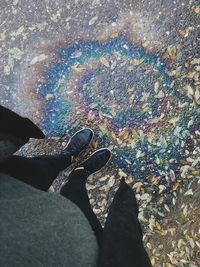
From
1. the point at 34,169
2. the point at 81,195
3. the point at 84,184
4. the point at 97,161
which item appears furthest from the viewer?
the point at 97,161

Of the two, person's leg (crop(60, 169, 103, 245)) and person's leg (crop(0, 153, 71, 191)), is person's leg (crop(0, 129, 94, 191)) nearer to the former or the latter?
person's leg (crop(0, 153, 71, 191))

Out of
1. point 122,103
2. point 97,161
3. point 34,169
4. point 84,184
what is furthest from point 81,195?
point 122,103

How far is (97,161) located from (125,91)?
24.1 inches

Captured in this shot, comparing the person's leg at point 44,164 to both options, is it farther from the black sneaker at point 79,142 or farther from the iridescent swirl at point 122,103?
the iridescent swirl at point 122,103

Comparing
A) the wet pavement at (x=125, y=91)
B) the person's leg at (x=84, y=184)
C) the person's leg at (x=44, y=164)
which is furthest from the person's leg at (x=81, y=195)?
the wet pavement at (x=125, y=91)

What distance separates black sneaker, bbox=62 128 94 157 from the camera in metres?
2.67

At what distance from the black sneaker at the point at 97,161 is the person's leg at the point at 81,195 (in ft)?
0.21

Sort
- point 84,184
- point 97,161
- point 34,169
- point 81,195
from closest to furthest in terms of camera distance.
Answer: point 34,169 → point 81,195 → point 84,184 → point 97,161

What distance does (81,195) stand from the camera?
2105 millimetres

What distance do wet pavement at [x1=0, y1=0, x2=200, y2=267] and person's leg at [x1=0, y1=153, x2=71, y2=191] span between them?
578 mm

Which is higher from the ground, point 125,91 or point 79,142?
point 125,91

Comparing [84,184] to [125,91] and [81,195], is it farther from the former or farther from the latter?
[125,91]

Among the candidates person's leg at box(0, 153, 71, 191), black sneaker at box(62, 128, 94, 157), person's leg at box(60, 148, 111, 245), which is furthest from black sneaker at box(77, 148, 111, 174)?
person's leg at box(0, 153, 71, 191)

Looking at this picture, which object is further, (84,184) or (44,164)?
(84,184)
